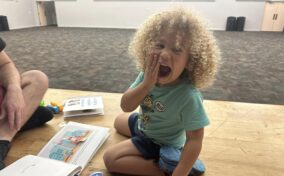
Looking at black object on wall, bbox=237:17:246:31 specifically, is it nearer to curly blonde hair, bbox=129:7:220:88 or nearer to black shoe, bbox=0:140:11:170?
curly blonde hair, bbox=129:7:220:88

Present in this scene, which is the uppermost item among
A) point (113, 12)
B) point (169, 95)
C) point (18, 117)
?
point (169, 95)

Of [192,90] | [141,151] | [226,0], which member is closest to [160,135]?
[141,151]

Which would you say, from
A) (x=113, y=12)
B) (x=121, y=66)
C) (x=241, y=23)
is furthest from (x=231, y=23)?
(x=121, y=66)

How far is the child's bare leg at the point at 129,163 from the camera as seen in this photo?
84 centimetres

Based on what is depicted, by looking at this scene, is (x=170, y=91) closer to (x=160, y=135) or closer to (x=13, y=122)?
(x=160, y=135)

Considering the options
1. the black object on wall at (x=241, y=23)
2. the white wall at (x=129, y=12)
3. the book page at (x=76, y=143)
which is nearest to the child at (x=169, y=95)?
the book page at (x=76, y=143)

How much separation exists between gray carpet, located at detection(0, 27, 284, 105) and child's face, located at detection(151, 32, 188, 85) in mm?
980

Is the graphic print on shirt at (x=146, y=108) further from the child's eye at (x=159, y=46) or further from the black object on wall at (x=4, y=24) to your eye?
the black object on wall at (x=4, y=24)

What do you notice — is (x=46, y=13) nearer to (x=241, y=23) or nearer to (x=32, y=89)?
(x=241, y=23)

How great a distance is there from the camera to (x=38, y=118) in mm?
1122

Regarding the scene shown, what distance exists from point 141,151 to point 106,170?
0.14 m

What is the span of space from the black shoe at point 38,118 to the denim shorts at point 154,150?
0.40m

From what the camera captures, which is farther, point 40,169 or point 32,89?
point 32,89

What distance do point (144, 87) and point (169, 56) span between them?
121 mm
